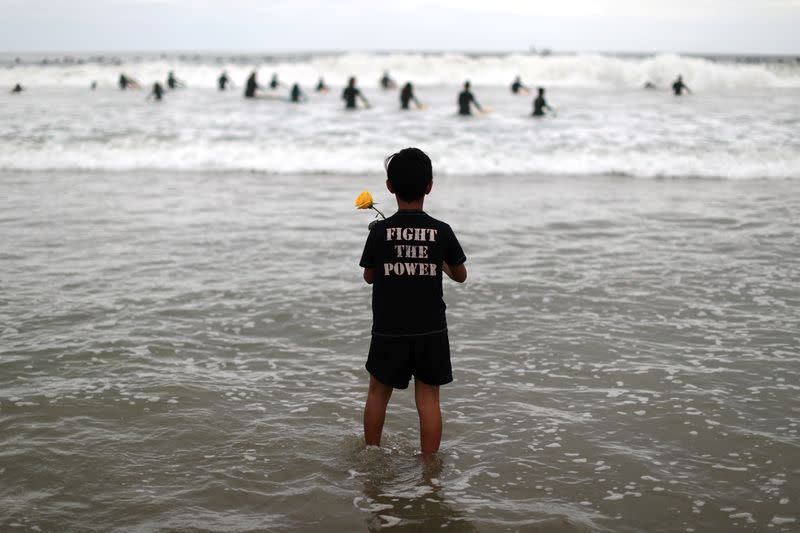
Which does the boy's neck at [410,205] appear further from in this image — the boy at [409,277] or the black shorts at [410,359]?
the black shorts at [410,359]

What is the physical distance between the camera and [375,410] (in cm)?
398

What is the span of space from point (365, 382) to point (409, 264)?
1645 millimetres

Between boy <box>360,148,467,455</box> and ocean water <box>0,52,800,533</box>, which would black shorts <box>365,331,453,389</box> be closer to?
boy <box>360,148,467,455</box>

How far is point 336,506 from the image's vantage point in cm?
357

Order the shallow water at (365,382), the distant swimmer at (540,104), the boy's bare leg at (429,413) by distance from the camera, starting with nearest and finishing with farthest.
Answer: the shallow water at (365,382) < the boy's bare leg at (429,413) < the distant swimmer at (540,104)

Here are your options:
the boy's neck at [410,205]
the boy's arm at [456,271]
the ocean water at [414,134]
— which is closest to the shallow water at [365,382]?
the boy's arm at [456,271]

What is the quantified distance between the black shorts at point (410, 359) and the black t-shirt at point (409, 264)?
0.05 metres

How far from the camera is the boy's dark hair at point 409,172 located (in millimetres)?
3609

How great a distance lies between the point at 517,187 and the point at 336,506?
10.6 m

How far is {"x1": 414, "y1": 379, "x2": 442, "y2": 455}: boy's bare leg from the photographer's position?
12.7 ft

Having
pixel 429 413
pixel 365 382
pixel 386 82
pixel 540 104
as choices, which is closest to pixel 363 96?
pixel 540 104

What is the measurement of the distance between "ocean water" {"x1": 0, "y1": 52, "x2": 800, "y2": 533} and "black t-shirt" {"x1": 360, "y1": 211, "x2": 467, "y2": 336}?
0.80 m

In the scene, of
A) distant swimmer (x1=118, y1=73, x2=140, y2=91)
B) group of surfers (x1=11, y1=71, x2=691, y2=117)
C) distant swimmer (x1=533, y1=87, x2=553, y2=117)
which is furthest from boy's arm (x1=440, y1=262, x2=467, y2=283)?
distant swimmer (x1=118, y1=73, x2=140, y2=91)

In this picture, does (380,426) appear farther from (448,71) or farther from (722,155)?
(448,71)
